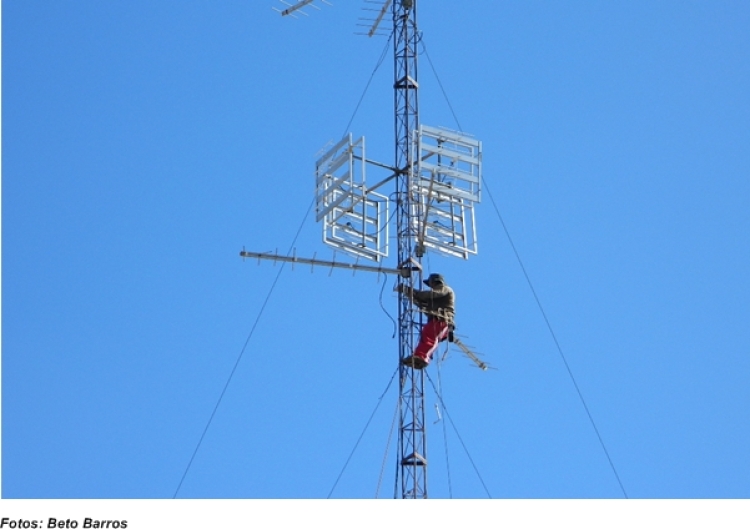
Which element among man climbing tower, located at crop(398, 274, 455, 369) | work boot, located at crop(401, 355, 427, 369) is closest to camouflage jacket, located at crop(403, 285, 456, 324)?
man climbing tower, located at crop(398, 274, 455, 369)

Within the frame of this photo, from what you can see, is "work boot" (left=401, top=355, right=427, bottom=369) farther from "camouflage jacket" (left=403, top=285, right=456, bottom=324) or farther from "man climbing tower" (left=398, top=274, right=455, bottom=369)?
"camouflage jacket" (left=403, top=285, right=456, bottom=324)

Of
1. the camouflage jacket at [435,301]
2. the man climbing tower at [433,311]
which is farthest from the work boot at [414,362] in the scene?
the camouflage jacket at [435,301]

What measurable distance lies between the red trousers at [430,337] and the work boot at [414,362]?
88mm

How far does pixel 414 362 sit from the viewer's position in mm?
69375

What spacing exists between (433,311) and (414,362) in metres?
1.75

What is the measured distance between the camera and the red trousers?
228 feet

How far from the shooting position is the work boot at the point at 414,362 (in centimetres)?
6931

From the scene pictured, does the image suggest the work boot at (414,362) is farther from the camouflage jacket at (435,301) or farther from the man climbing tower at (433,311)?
the camouflage jacket at (435,301)

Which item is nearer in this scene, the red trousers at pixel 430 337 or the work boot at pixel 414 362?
the work boot at pixel 414 362

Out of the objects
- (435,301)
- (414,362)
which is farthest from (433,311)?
(414,362)

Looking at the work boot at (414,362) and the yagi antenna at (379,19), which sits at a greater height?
the yagi antenna at (379,19)
